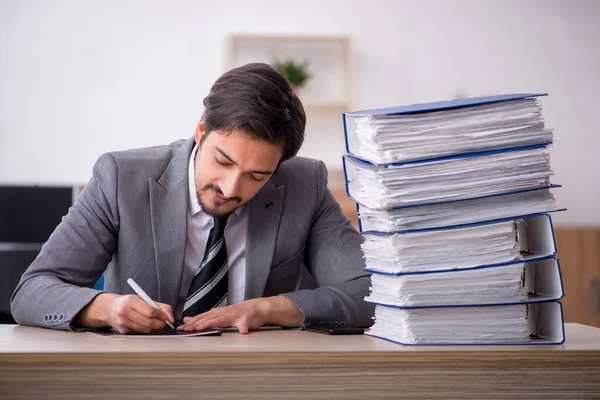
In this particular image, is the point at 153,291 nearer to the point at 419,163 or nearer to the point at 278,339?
the point at 278,339

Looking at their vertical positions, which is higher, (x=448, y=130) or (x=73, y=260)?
(x=448, y=130)

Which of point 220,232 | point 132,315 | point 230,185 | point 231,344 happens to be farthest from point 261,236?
point 231,344

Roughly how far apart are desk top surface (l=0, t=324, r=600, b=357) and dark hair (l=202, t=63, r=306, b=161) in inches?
19.4

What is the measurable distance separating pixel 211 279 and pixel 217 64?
3157 millimetres

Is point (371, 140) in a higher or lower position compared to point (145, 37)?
lower

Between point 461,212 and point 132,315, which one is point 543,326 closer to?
point 461,212

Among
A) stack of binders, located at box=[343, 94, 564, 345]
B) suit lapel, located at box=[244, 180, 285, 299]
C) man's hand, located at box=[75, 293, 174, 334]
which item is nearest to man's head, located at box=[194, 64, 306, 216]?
suit lapel, located at box=[244, 180, 285, 299]

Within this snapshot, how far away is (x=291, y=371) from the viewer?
92 centimetres

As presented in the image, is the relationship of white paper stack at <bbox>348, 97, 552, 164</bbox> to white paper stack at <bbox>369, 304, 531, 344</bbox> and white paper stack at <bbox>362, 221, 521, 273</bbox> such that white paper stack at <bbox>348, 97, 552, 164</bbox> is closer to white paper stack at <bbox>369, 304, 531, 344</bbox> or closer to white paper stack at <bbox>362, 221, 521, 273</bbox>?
white paper stack at <bbox>362, 221, 521, 273</bbox>

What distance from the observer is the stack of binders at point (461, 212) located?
3.52ft

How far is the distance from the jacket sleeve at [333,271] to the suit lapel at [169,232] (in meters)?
0.28

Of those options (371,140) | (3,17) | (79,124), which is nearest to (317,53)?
(79,124)

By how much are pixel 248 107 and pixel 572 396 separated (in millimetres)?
884

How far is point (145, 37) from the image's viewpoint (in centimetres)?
455
